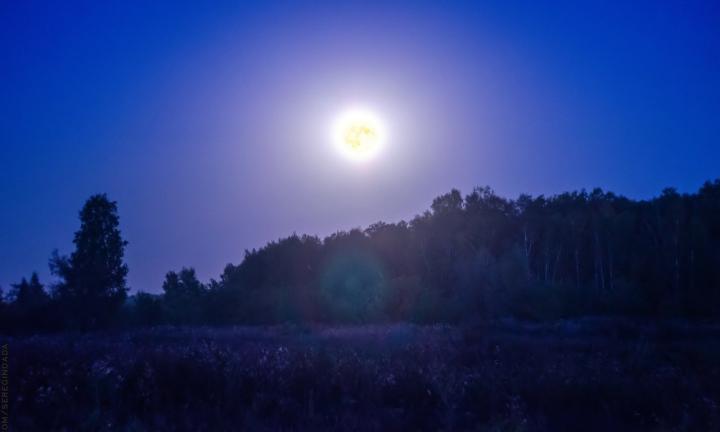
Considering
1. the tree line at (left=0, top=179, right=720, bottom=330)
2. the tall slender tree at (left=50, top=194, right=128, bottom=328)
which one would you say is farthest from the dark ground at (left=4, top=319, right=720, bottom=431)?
the tall slender tree at (left=50, top=194, right=128, bottom=328)

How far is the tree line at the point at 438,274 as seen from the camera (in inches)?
1374

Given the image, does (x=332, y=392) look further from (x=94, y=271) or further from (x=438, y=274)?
(x=438, y=274)

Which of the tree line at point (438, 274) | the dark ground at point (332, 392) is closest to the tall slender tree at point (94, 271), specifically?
the tree line at point (438, 274)

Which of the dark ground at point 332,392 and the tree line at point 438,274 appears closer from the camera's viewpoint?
the dark ground at point 332,392

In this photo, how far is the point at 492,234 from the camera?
65.7 meters

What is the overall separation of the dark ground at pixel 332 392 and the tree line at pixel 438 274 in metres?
20.9

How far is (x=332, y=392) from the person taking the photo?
9156 mm

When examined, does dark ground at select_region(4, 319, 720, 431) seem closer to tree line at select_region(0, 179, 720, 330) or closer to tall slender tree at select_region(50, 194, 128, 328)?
tree line at select_region(0, 179, 720, 330)

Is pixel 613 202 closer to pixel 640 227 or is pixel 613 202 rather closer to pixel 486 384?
pixel 640 227

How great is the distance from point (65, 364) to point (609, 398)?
8866 millimetres

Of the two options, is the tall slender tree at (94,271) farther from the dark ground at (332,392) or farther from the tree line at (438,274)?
the dark ground at (332,392)

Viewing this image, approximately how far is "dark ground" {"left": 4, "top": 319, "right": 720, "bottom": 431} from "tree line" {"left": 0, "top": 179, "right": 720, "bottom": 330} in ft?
68.7

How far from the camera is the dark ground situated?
7395mm

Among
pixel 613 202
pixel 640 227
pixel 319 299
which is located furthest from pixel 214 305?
pixel 613 202
